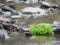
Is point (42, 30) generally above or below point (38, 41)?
above

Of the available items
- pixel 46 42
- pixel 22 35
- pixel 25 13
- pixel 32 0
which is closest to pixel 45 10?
pixel 25 13

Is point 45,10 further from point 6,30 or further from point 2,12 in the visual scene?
point 6,30

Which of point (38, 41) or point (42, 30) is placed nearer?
point (38, 41)

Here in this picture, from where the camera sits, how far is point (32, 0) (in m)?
35.3

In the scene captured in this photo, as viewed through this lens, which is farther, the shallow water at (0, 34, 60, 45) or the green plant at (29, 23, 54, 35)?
the green plant at (29, 23, 54, 35)

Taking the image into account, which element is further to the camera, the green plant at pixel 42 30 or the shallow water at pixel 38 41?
the green plant at pixel 42 30

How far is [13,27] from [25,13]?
7947 millimetres

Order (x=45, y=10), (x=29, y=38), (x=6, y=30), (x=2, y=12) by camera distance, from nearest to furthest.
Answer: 1. (x=29, y=38)
2. (x=6, y=30)
3. (x=2, y=12)
4. (x=45, y=10)

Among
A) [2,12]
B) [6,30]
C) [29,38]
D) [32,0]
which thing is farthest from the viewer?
[32,0]

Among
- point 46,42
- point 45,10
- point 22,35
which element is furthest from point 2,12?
point 46,42

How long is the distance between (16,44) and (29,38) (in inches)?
60.5

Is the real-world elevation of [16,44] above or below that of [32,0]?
above

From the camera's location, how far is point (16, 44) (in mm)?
12641

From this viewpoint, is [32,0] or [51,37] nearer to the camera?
[51,37]
